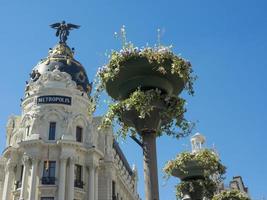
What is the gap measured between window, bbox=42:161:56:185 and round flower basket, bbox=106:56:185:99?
32.8 metres

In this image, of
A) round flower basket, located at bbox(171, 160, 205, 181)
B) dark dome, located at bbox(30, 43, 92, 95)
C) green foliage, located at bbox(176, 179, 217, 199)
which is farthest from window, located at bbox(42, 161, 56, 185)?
round flower basket, located at bbox(171, 160, 205, 181)

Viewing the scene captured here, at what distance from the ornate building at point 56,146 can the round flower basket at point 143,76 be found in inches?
1138

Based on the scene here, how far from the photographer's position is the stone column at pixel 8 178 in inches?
1678

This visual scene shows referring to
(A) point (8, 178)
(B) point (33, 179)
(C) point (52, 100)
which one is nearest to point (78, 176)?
(B) point (33, 179)

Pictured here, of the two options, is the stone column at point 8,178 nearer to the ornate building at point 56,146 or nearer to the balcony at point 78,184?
the ornate building at point 56,146

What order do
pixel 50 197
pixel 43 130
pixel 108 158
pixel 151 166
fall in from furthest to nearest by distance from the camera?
pixel 108 158 → pixel 43 130 → pixel 50 197 → pixel 151 166

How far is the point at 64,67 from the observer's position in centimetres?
4894

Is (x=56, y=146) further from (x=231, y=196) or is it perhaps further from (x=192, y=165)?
(x=192, y=165)

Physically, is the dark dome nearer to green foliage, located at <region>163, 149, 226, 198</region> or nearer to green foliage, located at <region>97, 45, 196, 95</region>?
green foliage, located at <region>163, 149, 226, 198</region>

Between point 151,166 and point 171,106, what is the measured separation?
5.48 ft

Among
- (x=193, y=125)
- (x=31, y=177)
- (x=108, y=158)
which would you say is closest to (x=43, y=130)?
(x=31, y=177)

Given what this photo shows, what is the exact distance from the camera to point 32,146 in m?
42.1

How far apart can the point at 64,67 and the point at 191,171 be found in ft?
113

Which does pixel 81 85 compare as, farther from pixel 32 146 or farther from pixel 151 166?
pixel 151 166
